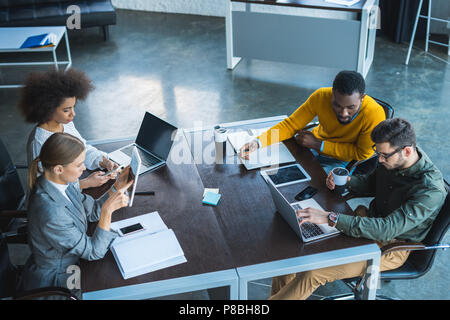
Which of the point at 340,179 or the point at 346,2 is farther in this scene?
the point at 346,2

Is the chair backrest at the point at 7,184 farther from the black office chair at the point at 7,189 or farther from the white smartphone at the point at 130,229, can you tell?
the white smartphone at the point at 130,229

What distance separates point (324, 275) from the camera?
2.50 meters

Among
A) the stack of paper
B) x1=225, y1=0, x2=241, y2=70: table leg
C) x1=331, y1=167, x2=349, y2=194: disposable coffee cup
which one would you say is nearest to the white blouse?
the stack of paper

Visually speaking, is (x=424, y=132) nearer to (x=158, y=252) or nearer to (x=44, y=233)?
Result: (x=158, y=252)

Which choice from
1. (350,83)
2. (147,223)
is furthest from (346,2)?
(147,223)

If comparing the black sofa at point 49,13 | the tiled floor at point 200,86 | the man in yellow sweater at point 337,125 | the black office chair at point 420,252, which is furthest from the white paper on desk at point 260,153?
the black sofa at point 49,13

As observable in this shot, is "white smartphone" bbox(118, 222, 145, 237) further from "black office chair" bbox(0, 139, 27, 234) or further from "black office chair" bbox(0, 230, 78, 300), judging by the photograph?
"black office chair" bbox(0, 139, 27, 234)

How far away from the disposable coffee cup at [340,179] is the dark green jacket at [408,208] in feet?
0.78

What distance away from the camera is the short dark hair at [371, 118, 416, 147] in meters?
2.41

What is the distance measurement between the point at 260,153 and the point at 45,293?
4.74 feet

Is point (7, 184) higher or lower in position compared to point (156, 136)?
lower

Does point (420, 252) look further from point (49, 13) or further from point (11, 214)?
point (49, 13)

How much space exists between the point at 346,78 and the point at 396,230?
94cm
